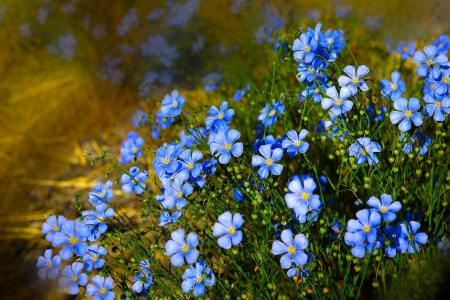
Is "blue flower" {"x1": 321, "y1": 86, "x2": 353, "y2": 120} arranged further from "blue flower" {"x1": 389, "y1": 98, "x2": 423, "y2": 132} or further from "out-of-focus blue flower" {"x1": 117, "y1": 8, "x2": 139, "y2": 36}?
"out-of-focus blue flower" {"x1": 117, "y1": 8, "x2": 139, "y2": 36}

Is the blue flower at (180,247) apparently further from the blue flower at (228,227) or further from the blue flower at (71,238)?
the blue flower at (71,238)

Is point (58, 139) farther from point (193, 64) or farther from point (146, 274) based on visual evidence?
point (146, 274)

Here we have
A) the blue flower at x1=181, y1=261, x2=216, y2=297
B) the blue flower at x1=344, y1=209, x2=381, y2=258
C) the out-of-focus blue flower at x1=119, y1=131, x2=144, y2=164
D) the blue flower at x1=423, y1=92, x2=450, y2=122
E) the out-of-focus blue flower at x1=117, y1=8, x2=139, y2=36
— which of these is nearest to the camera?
the blue flower at x1=344, y1=209, x2=381, y2=258

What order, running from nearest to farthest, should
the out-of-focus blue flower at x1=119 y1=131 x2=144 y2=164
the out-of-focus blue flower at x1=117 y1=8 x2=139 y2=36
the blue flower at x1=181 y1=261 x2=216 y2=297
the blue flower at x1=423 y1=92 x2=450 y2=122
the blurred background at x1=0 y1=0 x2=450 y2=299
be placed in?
the blue flower at x1=181 y1=261 x2=216 y2=297
the blue flower at x1=423 y1=92 x2=450 y2=122
the out-of-focus blue flower at x1=119 y1=131 x2=144 y2=164
the blurred background at x1=0 y1=0 x2=450 y2=299
the out-of-focus blue flower at x1=117 y1=8 x2=139 y2=36

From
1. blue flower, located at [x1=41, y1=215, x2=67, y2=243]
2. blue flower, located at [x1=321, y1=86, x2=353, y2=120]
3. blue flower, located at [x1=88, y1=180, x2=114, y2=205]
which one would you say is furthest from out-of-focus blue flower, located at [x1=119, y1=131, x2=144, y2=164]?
blue flower, located at [x1=321, y1=86, x2=353, y2=120]

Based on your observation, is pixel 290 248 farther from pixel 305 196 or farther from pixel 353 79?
pixel 353 79
